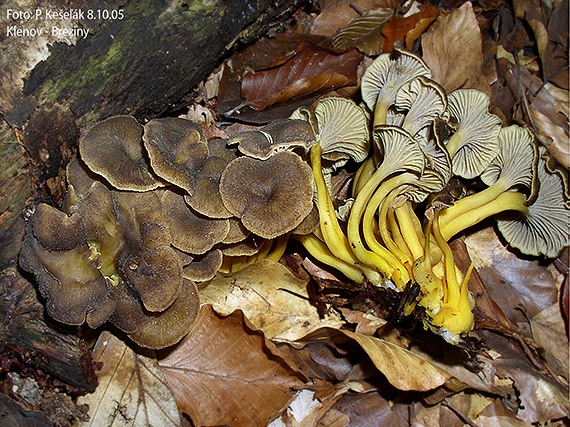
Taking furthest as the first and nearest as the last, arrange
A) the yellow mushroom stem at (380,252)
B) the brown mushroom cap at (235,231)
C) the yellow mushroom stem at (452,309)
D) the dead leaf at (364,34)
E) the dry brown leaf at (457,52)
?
the dead leaf at (364,34), the dry brown leaf at (457,52), the yellow mushroom stem at (380,252), the yellow mushroom stem at (452,309), the brown mushroom cap at (235,231)

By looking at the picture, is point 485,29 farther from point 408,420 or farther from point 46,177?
point 46,177

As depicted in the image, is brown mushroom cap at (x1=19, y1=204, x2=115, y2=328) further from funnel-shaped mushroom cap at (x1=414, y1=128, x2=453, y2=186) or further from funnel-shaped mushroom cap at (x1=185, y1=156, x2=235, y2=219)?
funnel-shaped mushroom cap at (x1=414, y1=128, x2=453, y2=186)

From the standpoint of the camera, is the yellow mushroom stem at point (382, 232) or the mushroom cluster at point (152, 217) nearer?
the mushroom cluster at point (152, 217)

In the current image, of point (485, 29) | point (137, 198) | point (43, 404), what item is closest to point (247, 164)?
point (137, 198)

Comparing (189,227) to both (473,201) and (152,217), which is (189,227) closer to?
(152,217)

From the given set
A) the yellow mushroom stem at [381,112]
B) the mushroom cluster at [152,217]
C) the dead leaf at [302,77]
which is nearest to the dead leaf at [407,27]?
the dead leaf at [302,77]

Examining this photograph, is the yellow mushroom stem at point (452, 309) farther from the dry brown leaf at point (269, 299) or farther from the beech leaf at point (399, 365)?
the dry brown leaf at point (269, 299)
